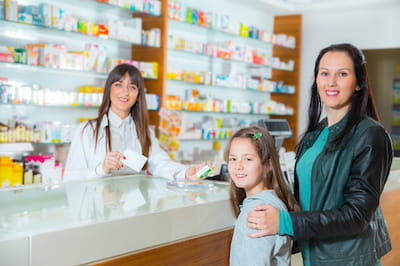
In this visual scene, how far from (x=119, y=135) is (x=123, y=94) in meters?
0.27

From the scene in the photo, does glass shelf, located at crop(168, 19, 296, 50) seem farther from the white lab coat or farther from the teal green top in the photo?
the teal green top

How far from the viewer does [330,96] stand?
1656 mm

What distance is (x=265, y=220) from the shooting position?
1514 millimetres

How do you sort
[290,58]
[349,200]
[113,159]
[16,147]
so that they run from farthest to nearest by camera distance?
[290,58]
[16,147]
[113,159]
[349,200]

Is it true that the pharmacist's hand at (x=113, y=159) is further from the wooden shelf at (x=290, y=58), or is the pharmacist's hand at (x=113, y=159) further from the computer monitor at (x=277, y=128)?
the wooden shelf at (x=290, y=58)

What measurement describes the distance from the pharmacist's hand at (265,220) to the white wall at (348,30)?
235 inches

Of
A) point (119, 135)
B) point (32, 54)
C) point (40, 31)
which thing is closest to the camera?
point (119, 135)

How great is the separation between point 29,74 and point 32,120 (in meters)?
0.45

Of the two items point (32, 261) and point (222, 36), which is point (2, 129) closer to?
point (32, 261)

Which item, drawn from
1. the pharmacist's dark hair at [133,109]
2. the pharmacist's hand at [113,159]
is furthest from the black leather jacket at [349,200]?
the pharmacist's dark hair at [133,109]

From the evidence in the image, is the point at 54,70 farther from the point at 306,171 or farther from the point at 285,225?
the point at 285,225

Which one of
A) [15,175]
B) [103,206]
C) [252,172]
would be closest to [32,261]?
[103,206]

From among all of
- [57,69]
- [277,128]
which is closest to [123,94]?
[57,69]

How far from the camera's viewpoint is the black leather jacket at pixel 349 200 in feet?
4.91
